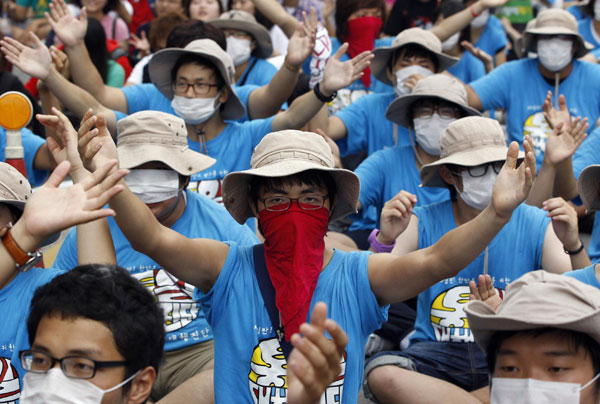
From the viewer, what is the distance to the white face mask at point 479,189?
4.23m

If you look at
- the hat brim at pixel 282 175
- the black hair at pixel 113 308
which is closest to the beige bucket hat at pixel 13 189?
the hat brim at pixel 282 175

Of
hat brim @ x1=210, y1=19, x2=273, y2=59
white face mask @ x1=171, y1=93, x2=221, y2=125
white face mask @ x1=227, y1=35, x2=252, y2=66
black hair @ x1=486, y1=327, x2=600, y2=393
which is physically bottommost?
black hair @ x1=486, y1=327, x2=600, y2=393

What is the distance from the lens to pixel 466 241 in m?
2.94

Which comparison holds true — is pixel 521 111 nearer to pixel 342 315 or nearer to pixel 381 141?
pixel 381 141

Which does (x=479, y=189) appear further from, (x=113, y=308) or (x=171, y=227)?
(x=113, y=308)

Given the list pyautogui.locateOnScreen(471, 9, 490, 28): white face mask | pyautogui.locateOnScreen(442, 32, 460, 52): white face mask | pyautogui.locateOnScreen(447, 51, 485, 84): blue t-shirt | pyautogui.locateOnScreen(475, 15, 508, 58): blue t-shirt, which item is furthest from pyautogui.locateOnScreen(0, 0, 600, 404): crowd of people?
pyautogui.locateOnScreen(475, 15, 508, 58): blue t-shirt

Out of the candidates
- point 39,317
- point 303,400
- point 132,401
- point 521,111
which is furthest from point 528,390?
point 521,111

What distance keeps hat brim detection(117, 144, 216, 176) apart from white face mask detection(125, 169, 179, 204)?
54 mm

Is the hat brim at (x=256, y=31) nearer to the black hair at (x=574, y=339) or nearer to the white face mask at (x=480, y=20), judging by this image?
the white face mask at (x=480, y=20)

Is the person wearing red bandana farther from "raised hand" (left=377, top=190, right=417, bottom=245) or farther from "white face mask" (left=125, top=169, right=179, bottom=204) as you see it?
"white face mask" (left=125, top=169, right=179, bottom=204)

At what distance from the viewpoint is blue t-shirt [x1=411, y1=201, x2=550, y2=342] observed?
166 inches

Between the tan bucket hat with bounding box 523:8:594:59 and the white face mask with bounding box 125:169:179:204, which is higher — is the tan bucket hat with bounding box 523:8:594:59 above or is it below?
above

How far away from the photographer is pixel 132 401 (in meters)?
2.60

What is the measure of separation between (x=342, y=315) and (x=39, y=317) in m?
1.03
